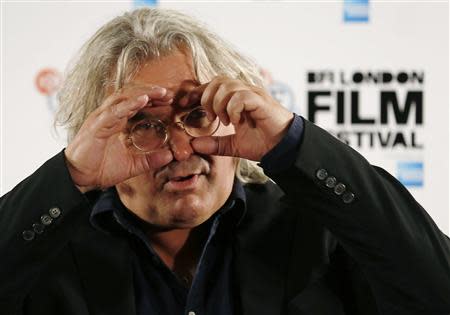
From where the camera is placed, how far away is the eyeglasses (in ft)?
5.58

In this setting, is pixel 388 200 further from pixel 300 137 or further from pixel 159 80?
pixel 159 80

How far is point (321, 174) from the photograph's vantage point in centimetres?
158

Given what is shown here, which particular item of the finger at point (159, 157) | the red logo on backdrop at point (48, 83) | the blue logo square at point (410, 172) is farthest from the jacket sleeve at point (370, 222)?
the red logo on backdrop at point (48, 83)

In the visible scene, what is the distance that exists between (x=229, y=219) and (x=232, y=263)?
98 mm

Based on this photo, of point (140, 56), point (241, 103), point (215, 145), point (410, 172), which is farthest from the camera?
point (410, 172)

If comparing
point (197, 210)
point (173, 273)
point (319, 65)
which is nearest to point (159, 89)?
point (197, 210)

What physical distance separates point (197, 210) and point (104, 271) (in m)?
0.23

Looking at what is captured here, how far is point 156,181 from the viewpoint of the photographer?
5.84 feet

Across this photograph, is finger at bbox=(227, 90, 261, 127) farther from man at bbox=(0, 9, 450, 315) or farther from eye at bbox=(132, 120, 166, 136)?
eye at bbox=(132, 120, 166, 136)

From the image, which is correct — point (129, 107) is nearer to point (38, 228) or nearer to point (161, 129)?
point (161, 129)

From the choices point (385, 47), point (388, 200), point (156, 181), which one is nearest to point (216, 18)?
point (385, 47)

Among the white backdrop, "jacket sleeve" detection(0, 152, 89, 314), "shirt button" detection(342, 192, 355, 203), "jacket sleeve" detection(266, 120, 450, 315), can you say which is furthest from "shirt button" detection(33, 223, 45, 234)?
the white backdrop

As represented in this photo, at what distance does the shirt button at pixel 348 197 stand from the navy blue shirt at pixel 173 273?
30 centimetres

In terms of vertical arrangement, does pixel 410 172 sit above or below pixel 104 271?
below
